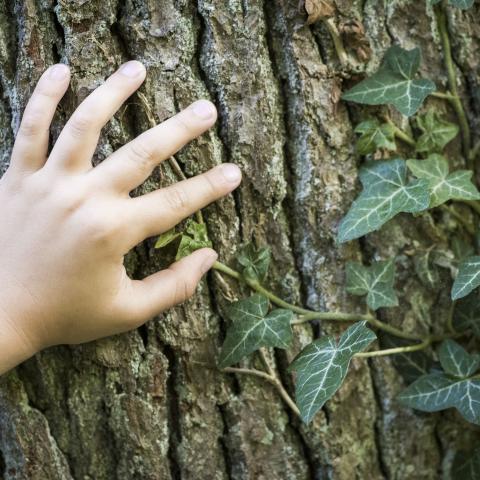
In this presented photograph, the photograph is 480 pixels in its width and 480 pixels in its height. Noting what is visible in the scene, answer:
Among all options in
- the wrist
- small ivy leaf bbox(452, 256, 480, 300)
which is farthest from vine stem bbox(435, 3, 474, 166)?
the wrist

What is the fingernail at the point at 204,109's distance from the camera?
3.91 feet

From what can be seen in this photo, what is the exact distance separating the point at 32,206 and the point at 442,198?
0.74m

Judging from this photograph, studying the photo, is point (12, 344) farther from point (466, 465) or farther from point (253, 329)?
point (466, 465)

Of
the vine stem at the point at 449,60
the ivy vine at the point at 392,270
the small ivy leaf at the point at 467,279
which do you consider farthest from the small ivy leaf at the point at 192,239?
the vine stem at the point at 449,60

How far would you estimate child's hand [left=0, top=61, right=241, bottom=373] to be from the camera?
3.73 feet

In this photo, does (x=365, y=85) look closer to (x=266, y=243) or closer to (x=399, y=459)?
(x=266, y=243)

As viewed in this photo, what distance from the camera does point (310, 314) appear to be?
1.33m

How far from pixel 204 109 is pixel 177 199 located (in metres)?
0.16

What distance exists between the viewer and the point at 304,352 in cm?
124

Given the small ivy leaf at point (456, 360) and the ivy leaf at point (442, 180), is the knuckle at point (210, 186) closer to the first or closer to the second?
the ivy leaf at point (442, 180)

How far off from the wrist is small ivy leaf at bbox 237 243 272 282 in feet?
1.33

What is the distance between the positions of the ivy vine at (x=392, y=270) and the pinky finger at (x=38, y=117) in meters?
0.27

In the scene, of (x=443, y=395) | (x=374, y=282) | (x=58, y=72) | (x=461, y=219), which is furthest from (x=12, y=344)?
(x=461, y=219)

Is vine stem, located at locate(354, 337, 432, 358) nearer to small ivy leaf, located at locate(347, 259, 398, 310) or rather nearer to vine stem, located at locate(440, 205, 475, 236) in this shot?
small ivy leaf, located at locate(347, 259, 398, 310)
